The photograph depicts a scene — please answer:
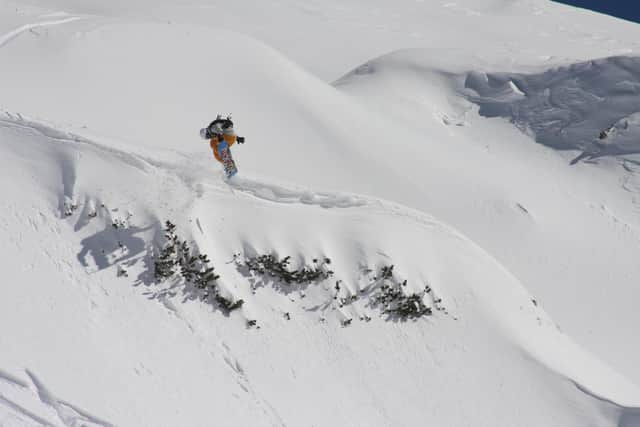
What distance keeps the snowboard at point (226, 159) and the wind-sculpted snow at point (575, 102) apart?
10749 mm

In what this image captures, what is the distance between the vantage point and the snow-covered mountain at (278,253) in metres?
6.09

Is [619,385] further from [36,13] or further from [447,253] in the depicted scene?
[36,13]

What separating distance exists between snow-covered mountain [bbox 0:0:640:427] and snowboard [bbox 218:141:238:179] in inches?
6.3

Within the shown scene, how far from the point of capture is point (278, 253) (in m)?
7.40

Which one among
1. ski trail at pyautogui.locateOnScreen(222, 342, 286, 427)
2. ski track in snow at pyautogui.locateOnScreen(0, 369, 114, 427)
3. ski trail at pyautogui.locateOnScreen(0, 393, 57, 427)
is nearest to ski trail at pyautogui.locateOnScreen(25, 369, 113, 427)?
ski track in snow at pyautogui.locateOnScreen(0, 369, 114, 427)

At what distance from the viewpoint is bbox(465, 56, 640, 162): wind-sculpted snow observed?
46.4 feet

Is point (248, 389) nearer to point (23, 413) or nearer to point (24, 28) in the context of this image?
point (23, 413)

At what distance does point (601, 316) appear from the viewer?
10.3m

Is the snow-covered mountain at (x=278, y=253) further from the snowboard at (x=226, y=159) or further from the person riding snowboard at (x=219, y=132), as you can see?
the person riding snowboard at (x=219, y=132)

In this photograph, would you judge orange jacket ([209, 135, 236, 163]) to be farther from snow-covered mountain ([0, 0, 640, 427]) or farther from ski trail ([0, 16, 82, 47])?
ski trail ([0, 16, 82, 47])

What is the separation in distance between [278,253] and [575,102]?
1303 centimetres

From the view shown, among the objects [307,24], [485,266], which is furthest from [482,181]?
[307,24]

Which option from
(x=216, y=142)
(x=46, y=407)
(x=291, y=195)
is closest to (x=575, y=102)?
(x=291, y=195)

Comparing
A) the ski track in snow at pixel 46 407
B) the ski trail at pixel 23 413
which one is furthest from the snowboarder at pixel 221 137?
the ski trail at pixel 23 413
